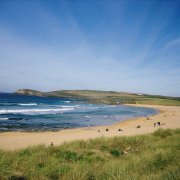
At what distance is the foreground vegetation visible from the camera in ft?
17.9

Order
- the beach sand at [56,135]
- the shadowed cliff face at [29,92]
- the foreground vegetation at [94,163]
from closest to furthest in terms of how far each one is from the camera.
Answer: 1. the foreground vegetation at [94,163]
2. the beach sand at [56,135]
3. the shadowed cliff face at [29,92]

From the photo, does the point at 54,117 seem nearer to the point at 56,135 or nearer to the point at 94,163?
the point at 56,135

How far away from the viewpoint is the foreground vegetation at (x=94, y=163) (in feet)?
17.9

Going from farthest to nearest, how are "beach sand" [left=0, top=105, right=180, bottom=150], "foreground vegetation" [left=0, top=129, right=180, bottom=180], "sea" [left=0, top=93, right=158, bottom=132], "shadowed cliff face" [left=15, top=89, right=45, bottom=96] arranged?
"shadowed cliff face" [left=15, top=89, right=45, bottom=96]
"sea" [left=0, top=93, right=158, bottom=132]
"beach sand" [left=0, top=105, right=180, bottom=150]
"foreground vegetation" [left=0, top=129, right=180, bottom=180]

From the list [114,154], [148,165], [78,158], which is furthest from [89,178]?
[114,154]

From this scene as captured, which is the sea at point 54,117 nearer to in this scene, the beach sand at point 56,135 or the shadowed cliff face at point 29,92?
the beach sand at point 56,135

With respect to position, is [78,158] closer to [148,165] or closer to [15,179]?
[148,165]

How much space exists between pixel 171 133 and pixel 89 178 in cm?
1062

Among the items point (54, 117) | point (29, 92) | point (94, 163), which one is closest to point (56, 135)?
point (94, 163)

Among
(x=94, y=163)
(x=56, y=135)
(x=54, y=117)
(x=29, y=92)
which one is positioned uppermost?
(x=29, y=92)

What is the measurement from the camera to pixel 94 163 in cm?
788

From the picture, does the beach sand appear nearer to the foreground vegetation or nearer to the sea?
the sea

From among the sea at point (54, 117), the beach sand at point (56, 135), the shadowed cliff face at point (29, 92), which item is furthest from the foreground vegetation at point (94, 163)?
the shadowed cliff face at point (29, 92)

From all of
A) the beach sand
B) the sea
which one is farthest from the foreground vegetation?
the sea
